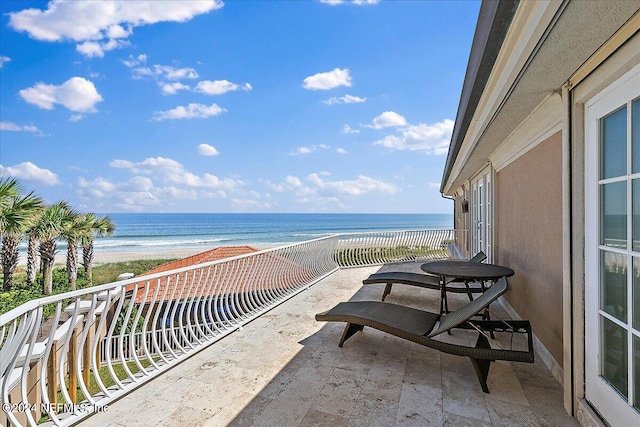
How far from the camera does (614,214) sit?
198cm

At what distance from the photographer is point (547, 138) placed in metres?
3.24

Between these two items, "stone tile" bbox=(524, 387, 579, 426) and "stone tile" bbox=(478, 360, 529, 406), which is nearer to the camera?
"stone tile" bbox=(524, 387, 579, 426)

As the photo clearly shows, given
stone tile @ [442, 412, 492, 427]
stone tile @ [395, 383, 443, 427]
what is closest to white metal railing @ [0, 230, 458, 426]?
stone tile @ [395, 383, 443, 427]

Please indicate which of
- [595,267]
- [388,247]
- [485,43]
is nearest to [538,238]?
[595,267]

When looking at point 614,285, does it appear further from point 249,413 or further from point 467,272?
point 249,413

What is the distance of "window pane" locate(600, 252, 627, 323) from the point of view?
189cm

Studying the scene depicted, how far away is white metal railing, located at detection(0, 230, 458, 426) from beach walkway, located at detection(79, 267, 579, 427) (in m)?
0.24

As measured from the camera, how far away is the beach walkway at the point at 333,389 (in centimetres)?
230

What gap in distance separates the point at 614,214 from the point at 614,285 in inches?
17.2

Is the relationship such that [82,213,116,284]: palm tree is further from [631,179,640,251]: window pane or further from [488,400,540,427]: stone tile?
[631,179,640,251]: window pane

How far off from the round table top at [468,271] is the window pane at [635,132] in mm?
2505

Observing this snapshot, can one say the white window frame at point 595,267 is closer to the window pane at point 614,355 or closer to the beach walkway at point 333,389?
the window pane at point 614,355

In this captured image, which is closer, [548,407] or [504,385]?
[548,407]

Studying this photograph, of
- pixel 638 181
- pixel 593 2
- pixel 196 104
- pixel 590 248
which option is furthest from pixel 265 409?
pixel 196 104
